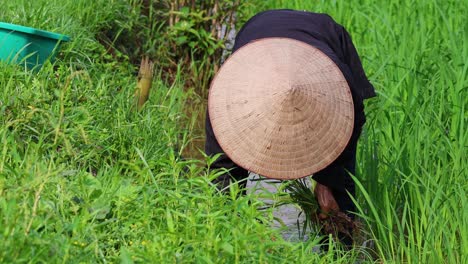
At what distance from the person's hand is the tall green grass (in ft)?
0.41

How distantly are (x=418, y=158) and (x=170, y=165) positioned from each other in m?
1.09

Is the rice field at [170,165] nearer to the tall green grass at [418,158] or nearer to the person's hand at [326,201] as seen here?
the tall green grass at [418,158]

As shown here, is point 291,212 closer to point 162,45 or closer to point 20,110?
point 20,110

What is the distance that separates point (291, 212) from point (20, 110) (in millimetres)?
1589

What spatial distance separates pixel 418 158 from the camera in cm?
455

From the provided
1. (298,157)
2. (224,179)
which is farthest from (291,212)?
(298,157)

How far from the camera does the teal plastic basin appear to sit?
16.5 feet

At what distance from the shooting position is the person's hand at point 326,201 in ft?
14.0

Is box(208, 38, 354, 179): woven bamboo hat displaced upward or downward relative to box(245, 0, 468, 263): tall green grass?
upward

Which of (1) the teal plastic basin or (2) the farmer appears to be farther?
(1) the teal plastic basin

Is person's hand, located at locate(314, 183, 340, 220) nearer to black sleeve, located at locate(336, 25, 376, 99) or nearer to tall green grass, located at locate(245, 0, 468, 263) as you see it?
tall green grass, located at locate(245, 0, 468, 263)

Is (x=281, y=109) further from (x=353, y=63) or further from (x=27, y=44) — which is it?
(x=27, y=44)

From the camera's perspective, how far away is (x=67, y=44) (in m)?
5.85

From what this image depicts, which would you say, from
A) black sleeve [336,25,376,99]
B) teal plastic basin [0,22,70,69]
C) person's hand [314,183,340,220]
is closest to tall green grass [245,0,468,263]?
person's hand [314,183,340,220]
